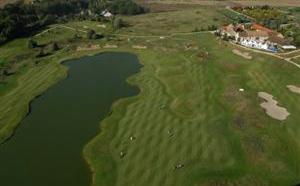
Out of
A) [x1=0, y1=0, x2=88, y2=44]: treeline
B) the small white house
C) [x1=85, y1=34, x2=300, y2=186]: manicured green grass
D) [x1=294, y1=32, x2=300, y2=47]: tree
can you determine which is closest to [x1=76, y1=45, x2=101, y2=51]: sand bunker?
[x1=85, y1=34, x2=300, y2=186]: manicured green grass

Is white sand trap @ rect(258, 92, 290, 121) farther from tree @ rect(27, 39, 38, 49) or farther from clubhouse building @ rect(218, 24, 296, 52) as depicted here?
tree @ rect(27, 39, 38, 49)

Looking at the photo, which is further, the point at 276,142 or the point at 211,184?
the point at 276,142

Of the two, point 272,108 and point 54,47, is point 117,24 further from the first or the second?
point 272,108

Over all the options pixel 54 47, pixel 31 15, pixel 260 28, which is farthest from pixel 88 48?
pixel 260 28

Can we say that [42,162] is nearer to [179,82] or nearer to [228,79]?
[179,82]

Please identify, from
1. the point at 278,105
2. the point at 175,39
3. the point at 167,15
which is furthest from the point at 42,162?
the point at 167,15

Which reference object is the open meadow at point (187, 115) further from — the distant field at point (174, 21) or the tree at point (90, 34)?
the distant field at point (174, 21)

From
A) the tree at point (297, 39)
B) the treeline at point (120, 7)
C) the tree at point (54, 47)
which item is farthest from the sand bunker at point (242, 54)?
the treeline at point (120, 7)
